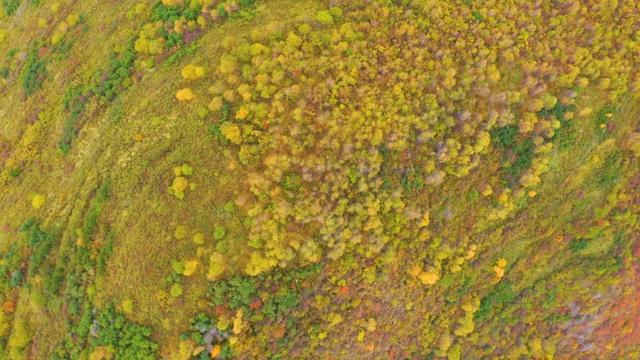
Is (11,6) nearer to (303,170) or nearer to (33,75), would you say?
(33,75)

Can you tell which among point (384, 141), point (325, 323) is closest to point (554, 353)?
point (325, 323)

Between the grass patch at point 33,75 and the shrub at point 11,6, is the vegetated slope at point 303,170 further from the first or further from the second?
the shrub at point 11,6

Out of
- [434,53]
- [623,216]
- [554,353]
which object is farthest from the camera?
[554,353]

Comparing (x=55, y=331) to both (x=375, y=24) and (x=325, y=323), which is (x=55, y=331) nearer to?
(x=325, y=323)

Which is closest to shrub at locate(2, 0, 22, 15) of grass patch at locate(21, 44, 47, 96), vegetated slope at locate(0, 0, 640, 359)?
vegetated slope at locate(0, 0, 640, 359)

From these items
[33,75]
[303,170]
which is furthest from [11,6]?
[303,170]

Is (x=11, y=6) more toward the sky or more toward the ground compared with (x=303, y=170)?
more toward the sky

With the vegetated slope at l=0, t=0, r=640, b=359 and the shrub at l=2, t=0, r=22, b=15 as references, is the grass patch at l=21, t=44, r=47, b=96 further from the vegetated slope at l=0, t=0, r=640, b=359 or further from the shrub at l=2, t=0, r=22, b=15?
the shrub at l=2, t=0, r=22, b=15

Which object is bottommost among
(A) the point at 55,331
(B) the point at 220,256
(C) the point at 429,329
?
(C) the point at 429,329

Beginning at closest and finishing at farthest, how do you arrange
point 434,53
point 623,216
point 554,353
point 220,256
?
point 220,256
point 434,53
point 623,216
point 554,353
